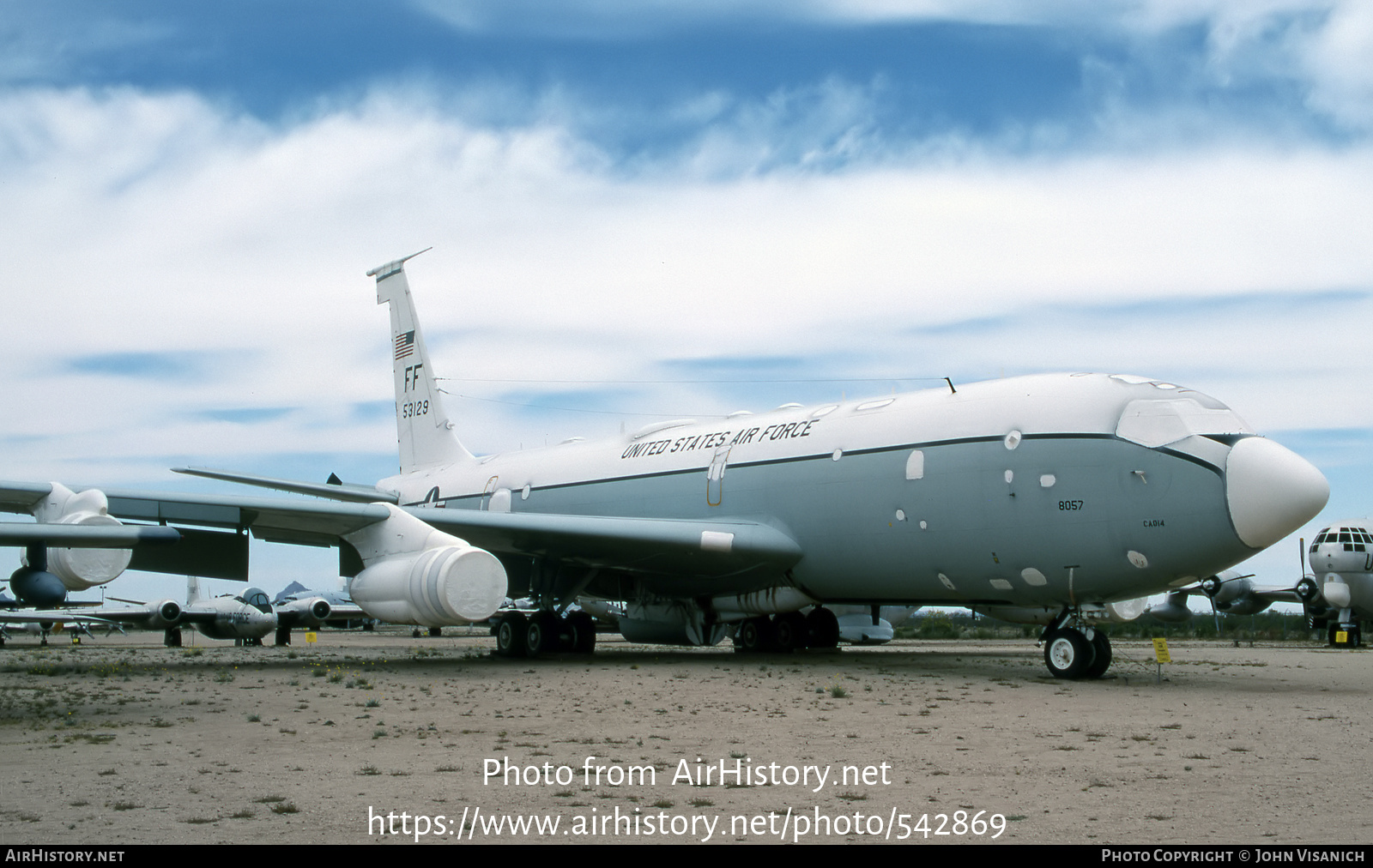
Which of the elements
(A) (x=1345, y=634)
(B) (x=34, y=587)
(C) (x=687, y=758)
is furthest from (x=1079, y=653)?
(A) (x=1345, y=634)

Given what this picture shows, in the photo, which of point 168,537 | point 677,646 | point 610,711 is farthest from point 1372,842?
point 677,646

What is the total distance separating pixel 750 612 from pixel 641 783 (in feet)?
38.9

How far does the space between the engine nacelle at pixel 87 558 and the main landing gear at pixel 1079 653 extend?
1015 centimetres

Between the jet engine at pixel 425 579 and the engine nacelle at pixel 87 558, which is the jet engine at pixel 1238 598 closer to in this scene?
the jet engine at pixel 425 579

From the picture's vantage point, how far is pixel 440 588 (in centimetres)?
1454

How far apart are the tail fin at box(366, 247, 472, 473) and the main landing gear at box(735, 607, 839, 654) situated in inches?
341

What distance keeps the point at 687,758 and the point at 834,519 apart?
8282mm

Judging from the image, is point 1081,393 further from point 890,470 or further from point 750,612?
point 750,612

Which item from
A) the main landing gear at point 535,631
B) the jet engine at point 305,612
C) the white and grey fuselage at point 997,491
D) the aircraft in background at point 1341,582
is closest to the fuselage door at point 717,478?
the white and grey fuselage at point 997,491

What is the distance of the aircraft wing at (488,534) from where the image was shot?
16.0 metres

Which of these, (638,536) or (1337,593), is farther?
(1337,593)

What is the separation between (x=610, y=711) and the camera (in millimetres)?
10883

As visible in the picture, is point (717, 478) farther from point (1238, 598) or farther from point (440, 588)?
point (1238, 598)

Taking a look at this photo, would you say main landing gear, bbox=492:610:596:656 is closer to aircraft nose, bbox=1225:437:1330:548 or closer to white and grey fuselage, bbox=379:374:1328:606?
white and grey fuselage, bbox=379:374:1328:606
